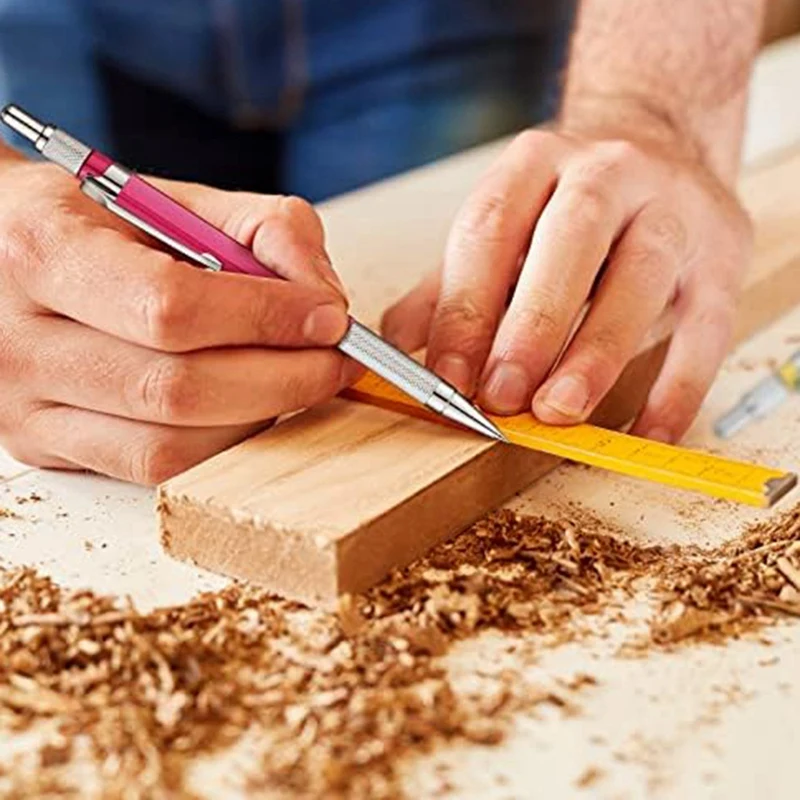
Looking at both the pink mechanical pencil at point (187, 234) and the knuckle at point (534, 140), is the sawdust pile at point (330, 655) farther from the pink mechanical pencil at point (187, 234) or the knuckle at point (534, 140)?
the knuckle at point (534, 140)

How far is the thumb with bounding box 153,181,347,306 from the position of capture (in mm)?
1038

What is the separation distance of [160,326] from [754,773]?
0.48 m

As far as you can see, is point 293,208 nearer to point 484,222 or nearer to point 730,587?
point 484,222

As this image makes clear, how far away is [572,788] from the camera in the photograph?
75 centimetres

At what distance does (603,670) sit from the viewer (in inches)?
33.8

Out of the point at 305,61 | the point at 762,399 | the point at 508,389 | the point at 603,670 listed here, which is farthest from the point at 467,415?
the point at 305,61

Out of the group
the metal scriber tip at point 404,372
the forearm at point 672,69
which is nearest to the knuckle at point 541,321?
the metal scriber tip at point 404,372

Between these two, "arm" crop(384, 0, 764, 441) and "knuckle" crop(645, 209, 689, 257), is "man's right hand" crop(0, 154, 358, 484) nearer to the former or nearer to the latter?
"arm" crop(384, 0, 764, 441)

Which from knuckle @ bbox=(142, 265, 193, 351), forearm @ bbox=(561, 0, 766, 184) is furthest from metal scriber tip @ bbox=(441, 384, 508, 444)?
forearm @ bbox=(561, 0, 766, 184)

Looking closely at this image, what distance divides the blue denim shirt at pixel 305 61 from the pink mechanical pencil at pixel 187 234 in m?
0.92

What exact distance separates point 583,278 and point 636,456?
0.21 m

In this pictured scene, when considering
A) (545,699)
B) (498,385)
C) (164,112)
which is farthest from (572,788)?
(164,112)

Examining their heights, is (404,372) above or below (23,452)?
above

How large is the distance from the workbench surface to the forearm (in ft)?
1.77
